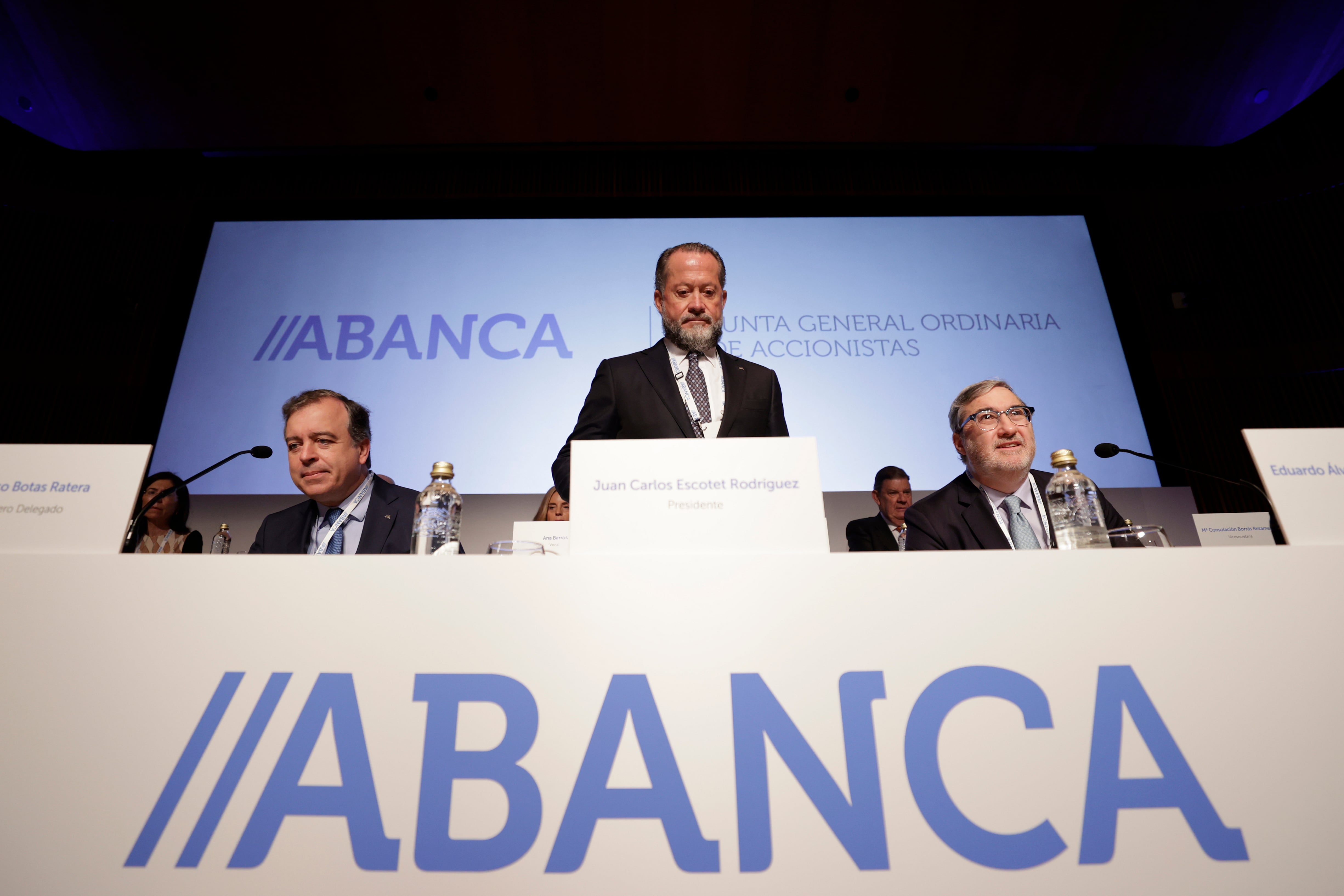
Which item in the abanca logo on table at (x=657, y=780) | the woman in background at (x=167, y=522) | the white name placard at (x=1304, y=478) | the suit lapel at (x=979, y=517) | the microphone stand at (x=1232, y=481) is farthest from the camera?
the woman in background at (x=167, y=522)

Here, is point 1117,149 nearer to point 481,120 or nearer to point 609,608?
point 481,120

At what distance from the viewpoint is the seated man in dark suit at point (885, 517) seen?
3.07 metres

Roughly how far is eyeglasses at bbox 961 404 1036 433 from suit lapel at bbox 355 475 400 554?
1.73m

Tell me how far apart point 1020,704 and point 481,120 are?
4.14 m

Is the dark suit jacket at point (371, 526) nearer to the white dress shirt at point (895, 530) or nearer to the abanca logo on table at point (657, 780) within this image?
the abanca logo on table at point (657, 780)

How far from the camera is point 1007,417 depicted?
1.90 m

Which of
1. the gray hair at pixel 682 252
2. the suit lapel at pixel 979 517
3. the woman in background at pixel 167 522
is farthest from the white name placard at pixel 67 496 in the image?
the woman in background at pixel 167 522

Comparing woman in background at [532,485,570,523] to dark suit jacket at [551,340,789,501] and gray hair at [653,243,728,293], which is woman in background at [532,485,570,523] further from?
gray hair at [653,243,728,293]

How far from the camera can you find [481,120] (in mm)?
3936

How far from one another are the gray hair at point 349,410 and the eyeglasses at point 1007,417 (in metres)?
1.87

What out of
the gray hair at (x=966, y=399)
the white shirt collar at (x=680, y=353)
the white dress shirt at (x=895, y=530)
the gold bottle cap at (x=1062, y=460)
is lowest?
the gold bottle cap at (x=1062, y=460)

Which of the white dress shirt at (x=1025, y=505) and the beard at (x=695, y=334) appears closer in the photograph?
the white dress shirt at (x=1025, y=505)

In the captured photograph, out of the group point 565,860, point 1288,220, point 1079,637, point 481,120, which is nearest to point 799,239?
point 481,120

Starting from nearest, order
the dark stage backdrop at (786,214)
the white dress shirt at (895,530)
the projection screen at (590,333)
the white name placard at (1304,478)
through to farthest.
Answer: the white name placard at (1304,478) → the white dress shirt at (895,530) → the projection screen at (590,333) → the dark stage backdrop at (786,214)
